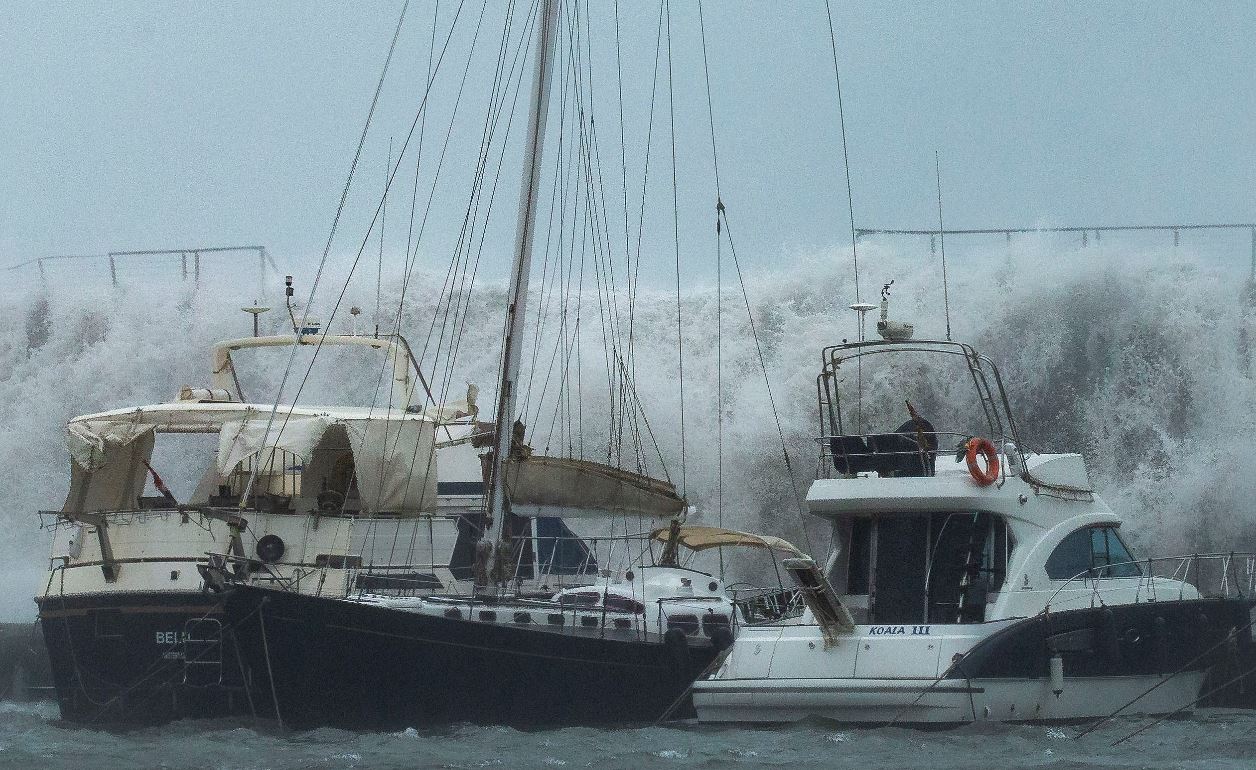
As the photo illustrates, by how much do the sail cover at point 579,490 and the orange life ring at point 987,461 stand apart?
6.27 m

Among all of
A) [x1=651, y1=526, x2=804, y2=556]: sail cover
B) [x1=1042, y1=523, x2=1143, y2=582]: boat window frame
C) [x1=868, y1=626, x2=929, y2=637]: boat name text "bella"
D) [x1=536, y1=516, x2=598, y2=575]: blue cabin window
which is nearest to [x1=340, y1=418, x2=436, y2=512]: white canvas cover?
[x1=536, y1=516, x2=598, y2=575]: blue cabin window

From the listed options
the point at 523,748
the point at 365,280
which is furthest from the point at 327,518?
the point at 365,280

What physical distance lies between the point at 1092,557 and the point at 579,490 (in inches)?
302

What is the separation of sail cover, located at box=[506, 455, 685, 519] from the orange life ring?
247 inches

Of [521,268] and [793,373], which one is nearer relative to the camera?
[521,268]

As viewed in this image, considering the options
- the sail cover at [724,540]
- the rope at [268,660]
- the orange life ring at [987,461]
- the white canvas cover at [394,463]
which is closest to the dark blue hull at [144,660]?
the rope at [268,660]

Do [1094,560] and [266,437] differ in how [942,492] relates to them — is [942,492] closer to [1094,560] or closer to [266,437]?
[1094,560]

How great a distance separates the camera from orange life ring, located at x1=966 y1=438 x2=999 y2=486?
2345cm

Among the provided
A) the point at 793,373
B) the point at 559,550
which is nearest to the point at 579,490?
the point at 559,550

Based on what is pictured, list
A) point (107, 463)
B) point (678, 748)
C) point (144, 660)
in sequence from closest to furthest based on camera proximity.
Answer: point (678, 748) < point (144, 660) < point (107, 463)

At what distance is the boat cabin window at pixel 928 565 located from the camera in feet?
77.4

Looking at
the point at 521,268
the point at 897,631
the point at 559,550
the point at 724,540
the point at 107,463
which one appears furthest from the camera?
the point at 559,550

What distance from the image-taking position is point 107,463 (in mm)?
29922

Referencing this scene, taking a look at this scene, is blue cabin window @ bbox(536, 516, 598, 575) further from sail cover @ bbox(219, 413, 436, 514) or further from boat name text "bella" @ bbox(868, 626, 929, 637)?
boat name text "bella" @ bbox(868, 626, 929, 637)
